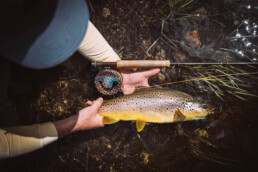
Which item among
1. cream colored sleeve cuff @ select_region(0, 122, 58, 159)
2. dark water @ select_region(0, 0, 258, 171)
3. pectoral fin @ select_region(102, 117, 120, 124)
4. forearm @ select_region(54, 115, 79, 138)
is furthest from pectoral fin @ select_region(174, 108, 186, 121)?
cream colored sleeve cuff @ select_region(0, 122, 58, 159)

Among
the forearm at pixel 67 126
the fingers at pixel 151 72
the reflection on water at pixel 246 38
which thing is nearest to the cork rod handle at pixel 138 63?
the fingers at pixel 151 72

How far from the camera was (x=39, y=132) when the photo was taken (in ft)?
8.09

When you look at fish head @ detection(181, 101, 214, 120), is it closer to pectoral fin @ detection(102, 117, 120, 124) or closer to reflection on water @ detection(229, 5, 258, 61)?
pectoral fin @ detection(102, 117, 120, 124)

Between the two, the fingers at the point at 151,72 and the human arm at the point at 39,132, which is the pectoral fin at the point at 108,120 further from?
the fingers at the point at 151,72

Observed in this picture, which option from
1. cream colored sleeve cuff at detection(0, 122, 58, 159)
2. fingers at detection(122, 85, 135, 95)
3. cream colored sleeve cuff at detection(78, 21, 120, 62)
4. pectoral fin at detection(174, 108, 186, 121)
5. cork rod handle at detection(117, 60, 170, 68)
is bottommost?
cream colored sleeve cuff at detection(0, 122, 58, 159)

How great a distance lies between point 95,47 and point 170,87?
1.44 metres

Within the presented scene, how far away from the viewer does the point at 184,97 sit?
2561 millimetres

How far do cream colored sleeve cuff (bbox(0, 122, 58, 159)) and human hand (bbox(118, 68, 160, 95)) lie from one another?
4.22 ft

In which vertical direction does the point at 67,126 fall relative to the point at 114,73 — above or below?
below

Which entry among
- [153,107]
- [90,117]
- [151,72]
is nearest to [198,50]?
[151,72]

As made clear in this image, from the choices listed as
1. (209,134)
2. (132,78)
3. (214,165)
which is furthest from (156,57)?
(214,165)

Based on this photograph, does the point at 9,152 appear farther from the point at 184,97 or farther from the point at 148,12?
the point at 148,12

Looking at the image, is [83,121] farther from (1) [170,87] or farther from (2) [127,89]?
(1) [170,87]

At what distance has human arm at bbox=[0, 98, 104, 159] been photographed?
2.29 metres
